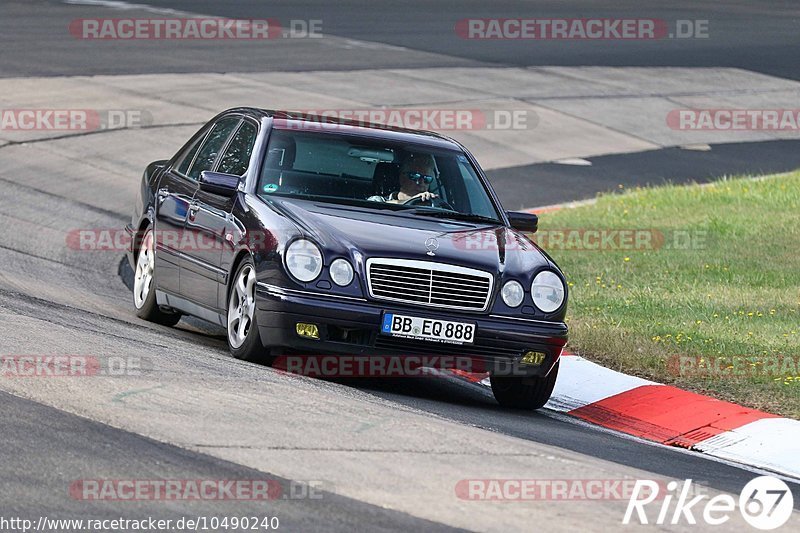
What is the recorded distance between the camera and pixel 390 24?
1278 inches

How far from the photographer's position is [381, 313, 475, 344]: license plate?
27.1ft

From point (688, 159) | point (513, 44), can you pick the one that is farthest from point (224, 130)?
point (513, 44)

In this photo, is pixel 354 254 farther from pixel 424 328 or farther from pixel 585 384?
pixel 585 384

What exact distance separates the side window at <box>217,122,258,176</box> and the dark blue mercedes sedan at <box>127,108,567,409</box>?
0.01 meters

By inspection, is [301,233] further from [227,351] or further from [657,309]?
[657,309]

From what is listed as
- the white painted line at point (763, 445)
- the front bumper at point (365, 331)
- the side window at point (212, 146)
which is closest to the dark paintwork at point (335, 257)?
the front bumper at point (365, 331)

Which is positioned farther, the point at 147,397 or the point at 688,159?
the point at 688,159

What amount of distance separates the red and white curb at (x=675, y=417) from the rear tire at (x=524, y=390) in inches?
13.0

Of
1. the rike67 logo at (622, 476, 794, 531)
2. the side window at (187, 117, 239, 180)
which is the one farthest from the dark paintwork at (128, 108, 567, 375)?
the rike67 logo at (622, 476, 794, 531)

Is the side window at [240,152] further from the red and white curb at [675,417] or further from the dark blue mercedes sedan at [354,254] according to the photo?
the red and white curb at [675,417]

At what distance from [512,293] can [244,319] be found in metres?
1.59

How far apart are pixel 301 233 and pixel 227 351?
1.46 m

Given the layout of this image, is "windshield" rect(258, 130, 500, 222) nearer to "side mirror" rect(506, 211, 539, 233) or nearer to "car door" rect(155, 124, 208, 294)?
"side mirror" rect(506, 211, 539, 233)

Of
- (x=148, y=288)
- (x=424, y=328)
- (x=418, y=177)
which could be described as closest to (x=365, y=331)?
(x=424, y=328)
